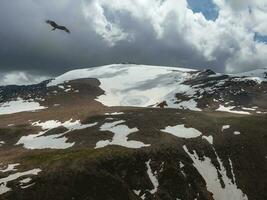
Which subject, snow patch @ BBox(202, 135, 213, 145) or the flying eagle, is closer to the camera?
the flying eagle

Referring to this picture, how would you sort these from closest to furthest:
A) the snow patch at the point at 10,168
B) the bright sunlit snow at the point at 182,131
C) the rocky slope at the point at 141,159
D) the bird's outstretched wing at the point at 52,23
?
the bird's outstretched wing at the point at 52,23, the rocky slope at the point at 141,159, the snow patch at the point at 10,168, the bright sunlit snow at the point at 182,131

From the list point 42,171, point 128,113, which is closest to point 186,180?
point 42,171

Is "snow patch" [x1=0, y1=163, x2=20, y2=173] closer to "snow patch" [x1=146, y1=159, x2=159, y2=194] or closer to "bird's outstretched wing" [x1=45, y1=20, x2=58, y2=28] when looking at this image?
"snow patch" [x1=146, y1=159, x2=159, y2=194]

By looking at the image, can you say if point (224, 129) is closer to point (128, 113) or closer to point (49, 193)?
point (128, 113)

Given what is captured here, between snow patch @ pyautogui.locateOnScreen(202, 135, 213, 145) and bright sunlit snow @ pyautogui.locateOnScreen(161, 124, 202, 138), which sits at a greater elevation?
bright sunlit snow @ pyautogui.locateOnScreen(161, 124, 202, 138)

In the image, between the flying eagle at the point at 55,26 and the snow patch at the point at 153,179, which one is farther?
the snow patch at the point at 153,179

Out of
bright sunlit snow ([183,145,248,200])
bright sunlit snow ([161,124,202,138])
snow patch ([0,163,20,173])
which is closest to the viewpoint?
snow patch ([0,163,20,173])

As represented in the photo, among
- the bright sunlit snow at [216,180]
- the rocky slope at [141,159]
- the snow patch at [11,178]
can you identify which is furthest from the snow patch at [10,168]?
the bright sunlit snow at [216,180]

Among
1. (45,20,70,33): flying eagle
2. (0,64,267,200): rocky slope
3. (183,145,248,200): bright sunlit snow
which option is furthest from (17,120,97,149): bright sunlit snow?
(45,20,70,33): flying eagle

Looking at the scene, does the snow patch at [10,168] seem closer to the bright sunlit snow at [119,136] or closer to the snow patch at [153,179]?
the bright sunlit snow at [119,136]

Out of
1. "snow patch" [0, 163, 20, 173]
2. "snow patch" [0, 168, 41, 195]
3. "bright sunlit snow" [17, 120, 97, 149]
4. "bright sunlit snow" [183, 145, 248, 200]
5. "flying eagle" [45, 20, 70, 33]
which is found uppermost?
"flying eagle" [45, 20, 70, 33]

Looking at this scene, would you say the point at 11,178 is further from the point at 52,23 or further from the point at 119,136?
the point at 52,23
